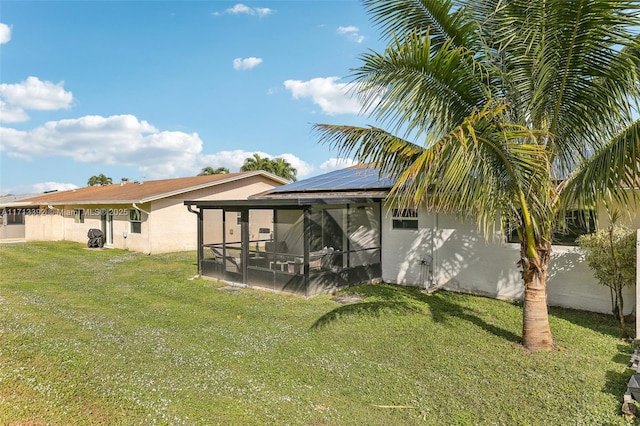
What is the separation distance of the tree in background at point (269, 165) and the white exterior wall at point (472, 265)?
25868 millimetres

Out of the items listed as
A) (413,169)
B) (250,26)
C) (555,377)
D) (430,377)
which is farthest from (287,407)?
(250,26)

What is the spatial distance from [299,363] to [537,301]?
370 cm

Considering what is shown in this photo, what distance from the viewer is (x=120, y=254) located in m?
17.3

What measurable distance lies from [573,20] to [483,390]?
15.6 ft

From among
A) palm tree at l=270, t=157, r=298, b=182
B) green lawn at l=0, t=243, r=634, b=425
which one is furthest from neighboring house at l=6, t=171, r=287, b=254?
palm tree at l=270, t=157, r=298, b=182

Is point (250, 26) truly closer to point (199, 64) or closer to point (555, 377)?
point (199, 64)

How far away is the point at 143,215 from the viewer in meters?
17.7

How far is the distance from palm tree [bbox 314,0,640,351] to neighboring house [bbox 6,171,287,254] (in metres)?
14.5

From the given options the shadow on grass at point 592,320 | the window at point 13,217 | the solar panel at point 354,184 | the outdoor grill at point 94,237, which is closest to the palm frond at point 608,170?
the shadow on grass at point 592,320

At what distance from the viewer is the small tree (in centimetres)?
620

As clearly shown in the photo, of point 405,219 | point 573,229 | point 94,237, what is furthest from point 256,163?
point 573,229

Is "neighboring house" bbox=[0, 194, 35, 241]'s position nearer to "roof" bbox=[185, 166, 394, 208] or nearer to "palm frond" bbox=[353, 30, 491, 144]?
"roof" bbox=[185, 166, 394, 208]

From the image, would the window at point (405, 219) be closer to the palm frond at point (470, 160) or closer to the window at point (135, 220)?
the palm frond at point (470, 160)

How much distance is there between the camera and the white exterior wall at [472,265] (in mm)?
7582
